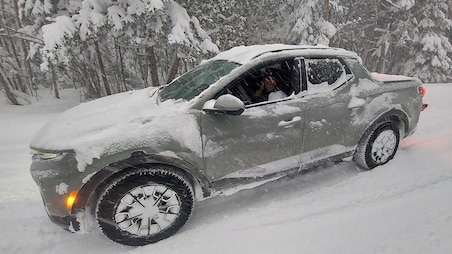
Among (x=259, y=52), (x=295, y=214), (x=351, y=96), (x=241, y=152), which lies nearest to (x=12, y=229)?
(x=241, y=152)

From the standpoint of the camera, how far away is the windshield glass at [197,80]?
3.46m

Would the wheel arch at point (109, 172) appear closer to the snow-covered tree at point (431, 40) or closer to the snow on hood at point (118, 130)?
the snow on hood at point (118, 130)

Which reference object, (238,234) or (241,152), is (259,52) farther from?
(238,234)

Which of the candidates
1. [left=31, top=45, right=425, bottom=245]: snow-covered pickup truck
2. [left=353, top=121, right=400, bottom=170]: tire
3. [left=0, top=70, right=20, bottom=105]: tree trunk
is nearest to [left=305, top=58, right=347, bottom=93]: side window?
[left=31, top=45, right=425, bottom=245]: snow-covered pickup truck

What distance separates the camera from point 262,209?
360 cm

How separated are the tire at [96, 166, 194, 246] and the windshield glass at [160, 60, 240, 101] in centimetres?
96

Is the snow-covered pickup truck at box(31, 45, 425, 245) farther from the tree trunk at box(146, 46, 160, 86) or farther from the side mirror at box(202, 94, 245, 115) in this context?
the tree trunk at box(146, 46, 160, 86)

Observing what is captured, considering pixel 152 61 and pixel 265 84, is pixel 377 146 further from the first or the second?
pixel 152 61

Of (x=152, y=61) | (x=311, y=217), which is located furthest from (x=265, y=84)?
(x=152, y=61)

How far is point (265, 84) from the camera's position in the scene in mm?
3545

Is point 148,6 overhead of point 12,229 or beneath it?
overhead

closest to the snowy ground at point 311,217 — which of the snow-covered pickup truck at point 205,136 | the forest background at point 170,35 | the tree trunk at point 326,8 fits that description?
the snow-covered pickup truck at point 205,136

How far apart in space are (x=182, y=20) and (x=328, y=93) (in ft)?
22.4

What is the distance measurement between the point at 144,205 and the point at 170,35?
7124 millimetres
